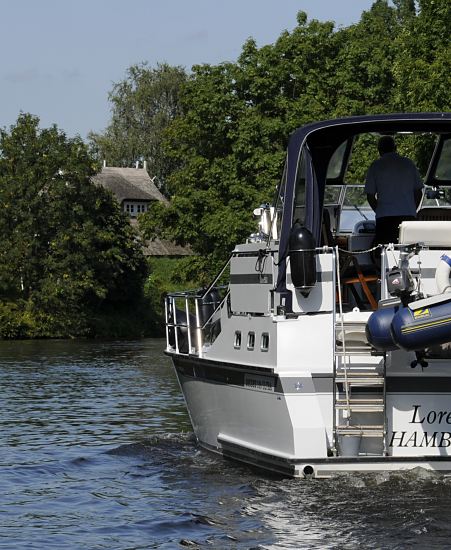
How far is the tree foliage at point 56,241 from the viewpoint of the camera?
2216 inches

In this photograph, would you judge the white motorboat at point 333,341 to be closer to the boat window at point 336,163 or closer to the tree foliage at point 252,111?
the boat window at point 336,163

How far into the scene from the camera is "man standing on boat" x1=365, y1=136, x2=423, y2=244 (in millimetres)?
13359

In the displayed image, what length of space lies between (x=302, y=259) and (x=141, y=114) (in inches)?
2924

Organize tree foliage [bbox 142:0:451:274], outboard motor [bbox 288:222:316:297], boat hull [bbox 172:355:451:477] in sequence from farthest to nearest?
tree foliage [bbox 142:0:451:274] → outboard motor [bbox 288:222:316:297] → boat hull [bbox 172:355:451:477]

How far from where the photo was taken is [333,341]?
468 inches

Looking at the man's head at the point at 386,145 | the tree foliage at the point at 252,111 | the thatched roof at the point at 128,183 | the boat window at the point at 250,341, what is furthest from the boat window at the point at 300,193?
the thatched roof at the point at 128,183

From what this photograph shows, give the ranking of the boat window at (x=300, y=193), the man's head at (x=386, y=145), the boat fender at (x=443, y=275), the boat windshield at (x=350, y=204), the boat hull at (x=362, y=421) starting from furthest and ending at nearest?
the boat windshield at (x=350, y=204)
the man's head at (x=386, y=145)
the boat window at (x=300, y=193)
the boat hull at (x=362, y=421)
the boat fender at (x=443, y=275)

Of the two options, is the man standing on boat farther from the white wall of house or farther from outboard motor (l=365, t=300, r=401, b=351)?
the white wall of house

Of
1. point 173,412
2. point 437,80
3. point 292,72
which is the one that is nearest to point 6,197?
point 292,72

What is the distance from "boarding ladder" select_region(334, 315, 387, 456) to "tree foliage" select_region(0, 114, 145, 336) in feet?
144

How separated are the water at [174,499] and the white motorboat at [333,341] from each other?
266mm

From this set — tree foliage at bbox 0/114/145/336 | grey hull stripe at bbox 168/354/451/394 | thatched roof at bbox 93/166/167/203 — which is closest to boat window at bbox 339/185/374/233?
grey hull stripe at bbox 168/354/451/394

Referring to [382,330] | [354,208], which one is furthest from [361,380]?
[354,208]

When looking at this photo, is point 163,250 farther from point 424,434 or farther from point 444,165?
point 424,434
